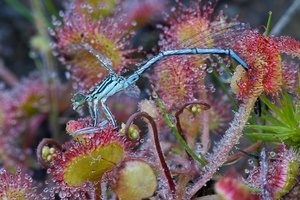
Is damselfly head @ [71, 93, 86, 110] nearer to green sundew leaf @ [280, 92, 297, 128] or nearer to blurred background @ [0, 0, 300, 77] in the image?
green sundew leaf @ [280, 92, 297, 128]

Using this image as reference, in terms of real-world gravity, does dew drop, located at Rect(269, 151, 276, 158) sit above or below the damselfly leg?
below

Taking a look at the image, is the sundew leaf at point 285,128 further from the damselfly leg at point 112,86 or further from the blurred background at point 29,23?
the blurred background at point 29,23

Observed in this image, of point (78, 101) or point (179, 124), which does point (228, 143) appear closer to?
point (179, 124)

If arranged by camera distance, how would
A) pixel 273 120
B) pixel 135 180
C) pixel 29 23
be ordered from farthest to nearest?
1. pixel 29 23
2. pixel 273 120
3. pixel 135 180

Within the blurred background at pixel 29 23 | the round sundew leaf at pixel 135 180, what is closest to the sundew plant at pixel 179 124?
the round sundew leaf at pixel 135 180

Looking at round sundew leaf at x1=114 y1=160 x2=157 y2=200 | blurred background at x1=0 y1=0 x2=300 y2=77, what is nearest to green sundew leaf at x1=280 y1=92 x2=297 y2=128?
round sundew leaf at x1=114 y1=160 x2=157 y2=200

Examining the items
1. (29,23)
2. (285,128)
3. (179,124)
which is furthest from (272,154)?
(29,23)
